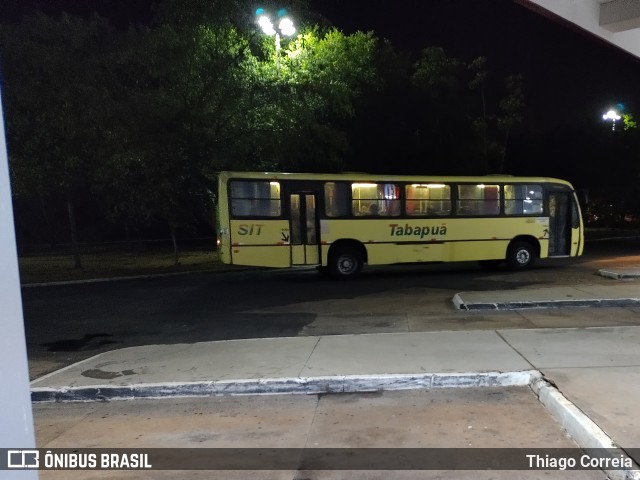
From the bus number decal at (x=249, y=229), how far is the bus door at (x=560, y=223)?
32.5ft

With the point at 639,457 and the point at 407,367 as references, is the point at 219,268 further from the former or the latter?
the point at 639,457

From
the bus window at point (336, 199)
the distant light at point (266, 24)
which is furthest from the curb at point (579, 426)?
→ the distant light at point (266, 24)

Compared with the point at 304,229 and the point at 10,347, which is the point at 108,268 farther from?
the point at 10,347

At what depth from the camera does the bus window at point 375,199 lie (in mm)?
16062

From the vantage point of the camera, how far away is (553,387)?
17.4 feet

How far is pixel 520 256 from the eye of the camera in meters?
17.3

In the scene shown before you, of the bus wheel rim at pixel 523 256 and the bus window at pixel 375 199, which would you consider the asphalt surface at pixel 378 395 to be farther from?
the bus wheel rim at pixel 523 256

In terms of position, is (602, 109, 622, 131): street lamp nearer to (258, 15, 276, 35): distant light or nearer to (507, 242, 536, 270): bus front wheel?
(507, 242, 536, 270): bus front wheel

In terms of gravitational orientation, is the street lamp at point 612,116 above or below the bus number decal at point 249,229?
above

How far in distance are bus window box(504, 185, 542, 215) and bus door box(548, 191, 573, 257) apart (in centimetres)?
47

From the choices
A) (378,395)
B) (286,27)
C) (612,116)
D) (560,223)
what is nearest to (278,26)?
(286,27)

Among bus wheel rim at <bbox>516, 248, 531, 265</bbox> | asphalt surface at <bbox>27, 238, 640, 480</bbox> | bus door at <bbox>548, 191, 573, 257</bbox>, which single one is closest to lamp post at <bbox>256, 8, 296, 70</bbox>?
asphalt surface at <bbox>27, 238, 640, 480</bbox>

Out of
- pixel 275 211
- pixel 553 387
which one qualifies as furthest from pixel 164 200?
pixel 553 387

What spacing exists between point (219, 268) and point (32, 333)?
10562 mm
